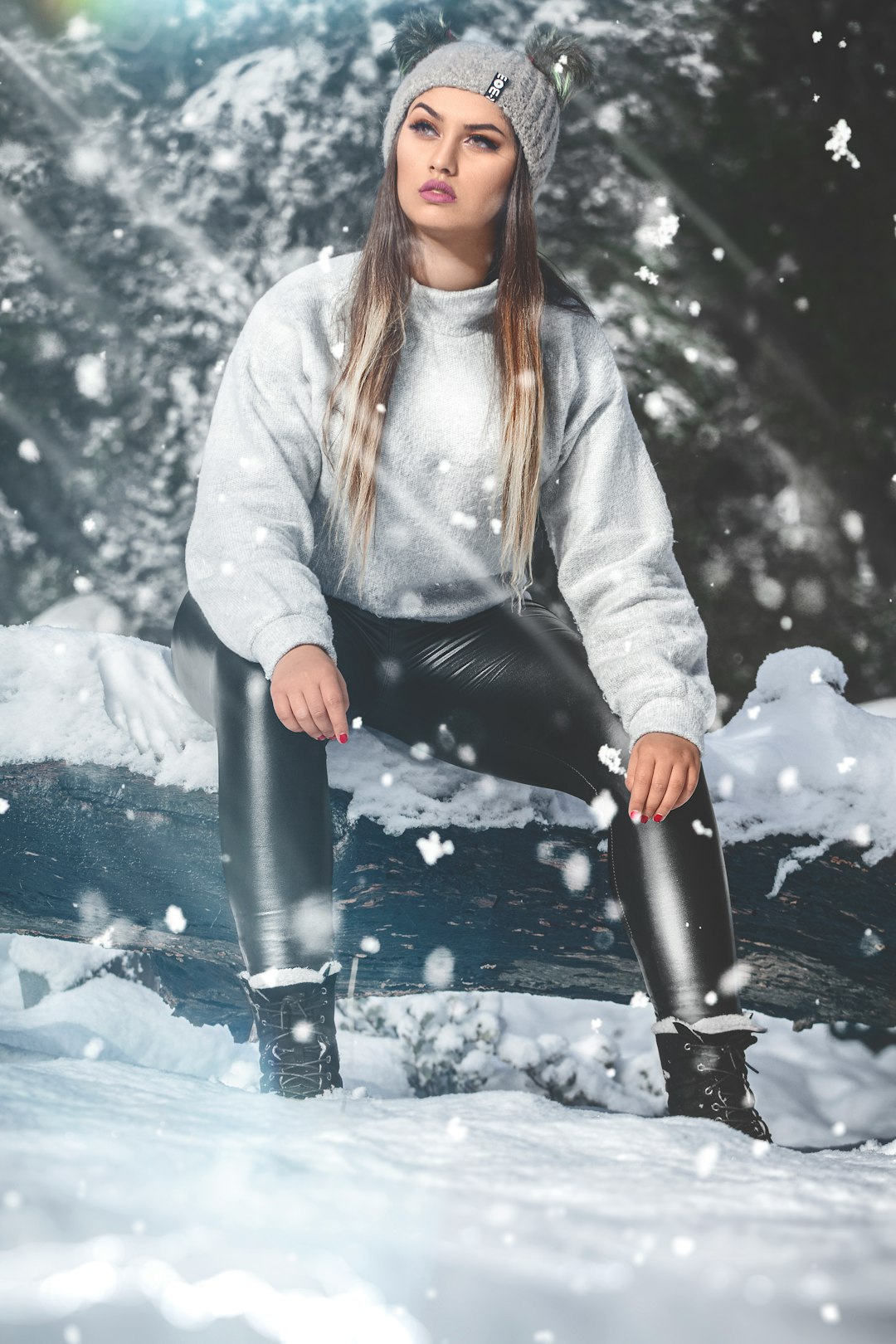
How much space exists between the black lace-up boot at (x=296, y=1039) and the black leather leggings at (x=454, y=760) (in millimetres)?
36

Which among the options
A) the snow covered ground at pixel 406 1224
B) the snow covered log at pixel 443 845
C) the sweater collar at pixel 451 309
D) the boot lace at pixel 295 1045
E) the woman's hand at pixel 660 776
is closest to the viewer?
the snow covered ground at pixel 406 1224

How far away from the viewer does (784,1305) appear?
1.61 feet

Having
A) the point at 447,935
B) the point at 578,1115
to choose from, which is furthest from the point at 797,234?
the point at 578,1115

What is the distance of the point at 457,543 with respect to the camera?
1.45 metres

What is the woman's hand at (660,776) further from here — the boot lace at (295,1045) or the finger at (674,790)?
the boot lace at (295,1045)

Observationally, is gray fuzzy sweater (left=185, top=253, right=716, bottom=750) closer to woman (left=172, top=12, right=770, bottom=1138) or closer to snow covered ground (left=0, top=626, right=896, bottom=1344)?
woman (left=172, top=12, right=770, bottom=1138)

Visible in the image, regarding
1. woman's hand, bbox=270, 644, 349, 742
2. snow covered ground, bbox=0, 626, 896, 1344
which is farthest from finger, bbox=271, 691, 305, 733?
snow covered ground, bbox=0, 626, 896, 1344

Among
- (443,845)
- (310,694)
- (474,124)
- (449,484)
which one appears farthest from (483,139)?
(443,845)

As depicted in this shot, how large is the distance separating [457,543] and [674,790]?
0.52 m

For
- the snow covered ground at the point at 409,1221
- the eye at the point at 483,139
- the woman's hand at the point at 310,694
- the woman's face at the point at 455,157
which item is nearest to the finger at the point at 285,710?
the woman's hand at the point at 310,694

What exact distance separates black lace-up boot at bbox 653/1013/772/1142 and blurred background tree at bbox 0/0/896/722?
2519 mm

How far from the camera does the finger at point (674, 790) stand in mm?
1167

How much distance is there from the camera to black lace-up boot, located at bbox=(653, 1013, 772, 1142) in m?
1.09

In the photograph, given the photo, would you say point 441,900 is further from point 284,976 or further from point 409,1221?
point 409,1221
